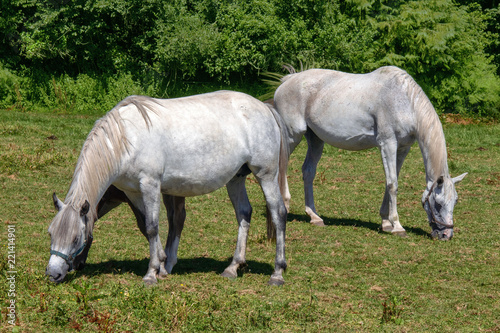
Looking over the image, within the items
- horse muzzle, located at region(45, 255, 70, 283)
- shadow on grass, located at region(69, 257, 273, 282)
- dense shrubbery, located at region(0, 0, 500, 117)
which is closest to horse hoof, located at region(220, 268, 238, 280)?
shadow on grass, located at region(69, 257, 273, 282)

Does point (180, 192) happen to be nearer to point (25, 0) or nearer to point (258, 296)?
point (258, 296)

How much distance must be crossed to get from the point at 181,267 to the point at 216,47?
1468 centimetres

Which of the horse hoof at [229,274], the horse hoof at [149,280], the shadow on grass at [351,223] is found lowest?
the shadow on grass at [351,223]

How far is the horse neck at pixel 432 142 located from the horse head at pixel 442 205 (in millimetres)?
140

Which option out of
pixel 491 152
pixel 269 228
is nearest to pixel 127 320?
pixel 269 228

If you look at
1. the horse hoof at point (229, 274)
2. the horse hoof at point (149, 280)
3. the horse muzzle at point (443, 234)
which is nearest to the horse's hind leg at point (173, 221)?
the horse hoof at point (229, 274)

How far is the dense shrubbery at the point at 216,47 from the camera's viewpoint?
21250 mm

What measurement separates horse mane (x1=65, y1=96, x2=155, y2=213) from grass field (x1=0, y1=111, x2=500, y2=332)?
0.84m

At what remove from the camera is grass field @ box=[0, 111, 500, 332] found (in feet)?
19.5

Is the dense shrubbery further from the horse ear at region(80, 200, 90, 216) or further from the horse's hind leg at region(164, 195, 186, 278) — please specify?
the horse ear at region(80, 200, 90, 216)

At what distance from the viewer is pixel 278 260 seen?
24.1 feet

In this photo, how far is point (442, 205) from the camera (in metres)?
9.48

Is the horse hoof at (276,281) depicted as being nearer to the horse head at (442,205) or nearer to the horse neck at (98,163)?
the horse neck at (98,163)

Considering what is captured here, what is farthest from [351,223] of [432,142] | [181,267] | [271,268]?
[181,267]
